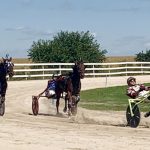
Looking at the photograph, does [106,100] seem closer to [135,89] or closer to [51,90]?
[51,90]

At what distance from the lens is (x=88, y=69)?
146ft

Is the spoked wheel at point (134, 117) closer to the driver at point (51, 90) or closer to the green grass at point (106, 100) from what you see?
the driver at point (51, 90)

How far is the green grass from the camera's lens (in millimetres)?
22703

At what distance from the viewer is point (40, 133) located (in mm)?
13094

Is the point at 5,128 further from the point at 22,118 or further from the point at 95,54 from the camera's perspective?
the point at 95,54

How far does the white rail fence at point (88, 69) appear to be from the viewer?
4209 centimetres

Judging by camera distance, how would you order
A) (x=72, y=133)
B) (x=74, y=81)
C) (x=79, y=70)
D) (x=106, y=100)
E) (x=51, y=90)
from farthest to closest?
(x=106, y=100) → (x=51, y=90) → (x=74, y=81) → (x=79, y=70) → (x=72, y=133)

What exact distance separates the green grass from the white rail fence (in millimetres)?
8567

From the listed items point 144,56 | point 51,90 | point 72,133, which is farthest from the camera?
point 144,56

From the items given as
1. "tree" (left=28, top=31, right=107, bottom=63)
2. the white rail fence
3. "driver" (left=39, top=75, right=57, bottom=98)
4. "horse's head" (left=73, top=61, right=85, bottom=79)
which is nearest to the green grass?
"driver" (left=39, top=75, right=57, bottom=98)

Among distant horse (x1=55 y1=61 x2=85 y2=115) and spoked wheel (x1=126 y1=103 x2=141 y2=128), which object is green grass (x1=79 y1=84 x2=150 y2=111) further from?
spoked wheel (x1=126 y1=103 x2=141 y2=128)

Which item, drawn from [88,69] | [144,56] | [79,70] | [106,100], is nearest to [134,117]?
[79,70]

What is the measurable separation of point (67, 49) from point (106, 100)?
22.2 meters

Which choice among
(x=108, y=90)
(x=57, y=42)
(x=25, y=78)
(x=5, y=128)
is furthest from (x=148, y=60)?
(x=5, y=128)
